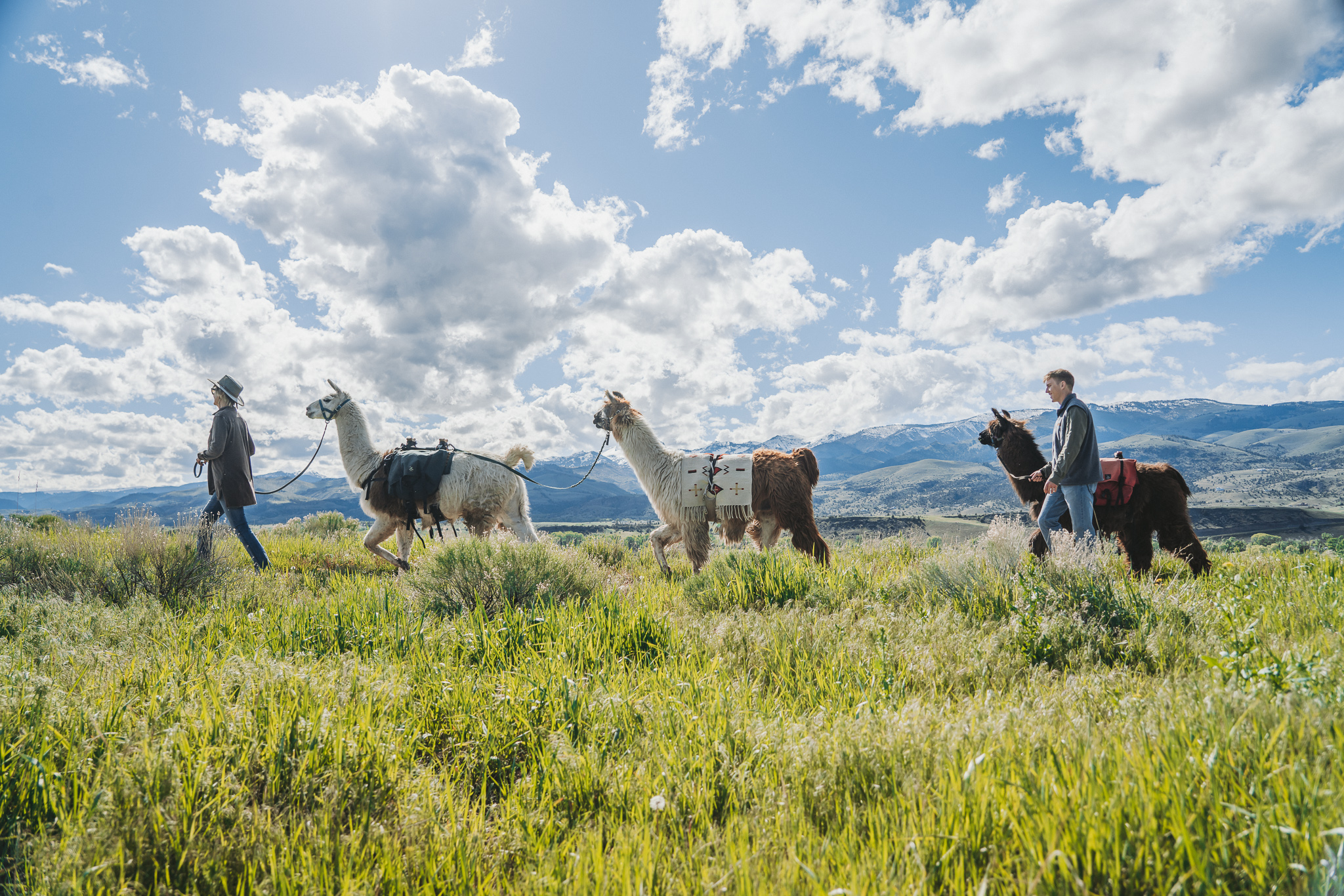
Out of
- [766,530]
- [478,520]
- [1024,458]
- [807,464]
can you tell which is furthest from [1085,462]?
[478,520]

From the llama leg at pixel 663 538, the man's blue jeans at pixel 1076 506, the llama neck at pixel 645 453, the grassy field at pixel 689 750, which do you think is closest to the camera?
the grassy field at pixel 689 750

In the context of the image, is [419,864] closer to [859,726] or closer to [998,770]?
[859,726]

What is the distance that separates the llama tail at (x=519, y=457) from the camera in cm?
982

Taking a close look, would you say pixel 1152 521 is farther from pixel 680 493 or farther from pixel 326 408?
pixel 326 408

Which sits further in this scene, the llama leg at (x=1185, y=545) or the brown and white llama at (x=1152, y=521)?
the brown and white llama at (x=1152, y=521)

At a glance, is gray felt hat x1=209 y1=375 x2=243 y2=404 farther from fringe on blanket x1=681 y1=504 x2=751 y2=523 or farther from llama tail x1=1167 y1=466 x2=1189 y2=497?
llama tail x1=1167 y1=466 x2=1189 y2=497

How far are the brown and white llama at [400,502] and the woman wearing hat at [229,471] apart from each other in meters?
1.29

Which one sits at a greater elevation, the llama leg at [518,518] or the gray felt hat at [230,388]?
the gray felt hat at [230,388]

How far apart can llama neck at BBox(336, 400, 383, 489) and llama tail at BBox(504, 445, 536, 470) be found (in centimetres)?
200

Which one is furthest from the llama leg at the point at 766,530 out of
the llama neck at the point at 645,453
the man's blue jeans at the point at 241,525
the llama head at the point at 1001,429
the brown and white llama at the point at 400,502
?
the man's blue jeans at the point at 241,525

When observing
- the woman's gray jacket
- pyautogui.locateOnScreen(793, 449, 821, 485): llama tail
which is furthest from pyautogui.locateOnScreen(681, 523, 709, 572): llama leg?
the woman's gray jacket

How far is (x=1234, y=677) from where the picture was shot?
2.36 metres

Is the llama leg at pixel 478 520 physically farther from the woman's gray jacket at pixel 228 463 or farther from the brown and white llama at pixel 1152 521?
the brown and white llama at pixel 1152 521

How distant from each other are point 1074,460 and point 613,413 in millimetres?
5940
